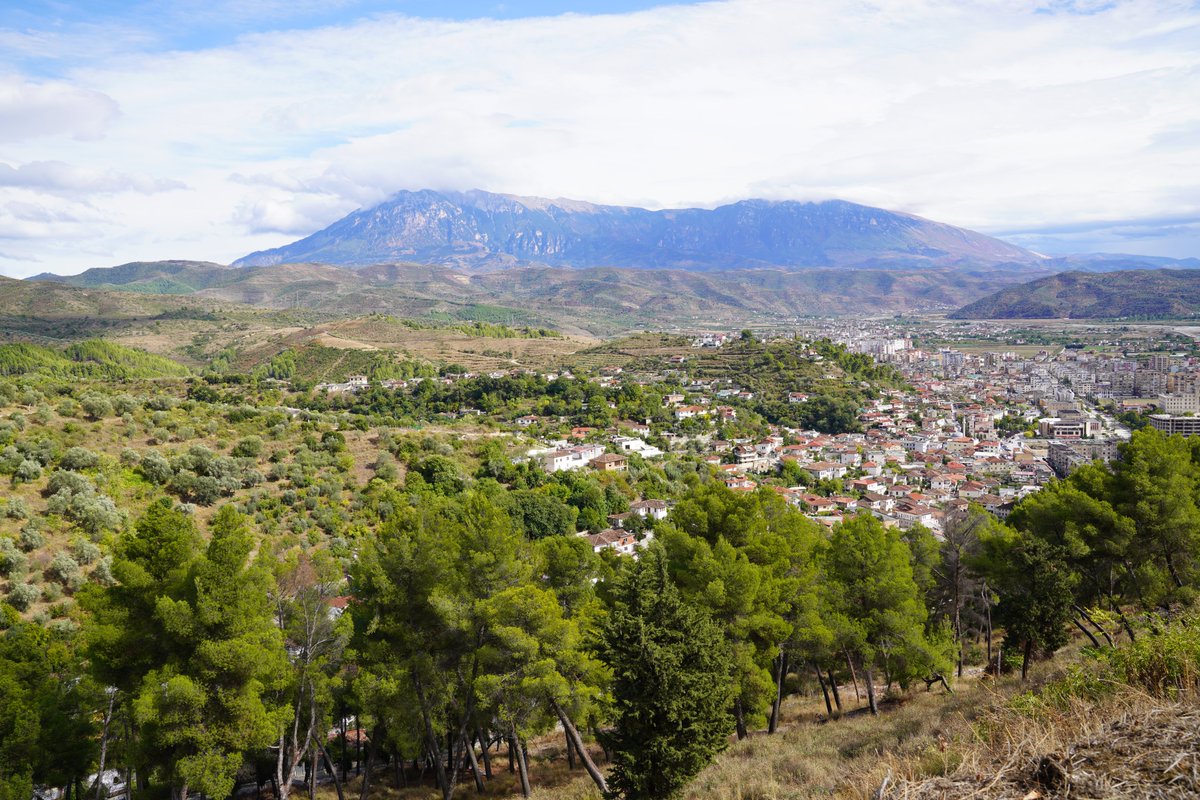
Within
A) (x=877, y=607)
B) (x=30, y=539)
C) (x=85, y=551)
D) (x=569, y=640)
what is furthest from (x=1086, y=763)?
(x=30, y=539)

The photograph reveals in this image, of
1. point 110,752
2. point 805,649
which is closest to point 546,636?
point 805,649

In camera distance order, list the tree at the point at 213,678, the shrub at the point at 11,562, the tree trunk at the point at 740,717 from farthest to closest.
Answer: the shrub at the point at 11,562, the tree trunk at the point at 740,717, the tree at the point at 213,678

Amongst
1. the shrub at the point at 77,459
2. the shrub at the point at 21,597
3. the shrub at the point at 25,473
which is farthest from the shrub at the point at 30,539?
the shrub at the point at 77,459

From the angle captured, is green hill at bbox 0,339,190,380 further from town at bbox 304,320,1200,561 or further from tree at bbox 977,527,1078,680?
tree at bbox 977,527,1078,680

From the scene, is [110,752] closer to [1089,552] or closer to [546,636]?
[546,636]

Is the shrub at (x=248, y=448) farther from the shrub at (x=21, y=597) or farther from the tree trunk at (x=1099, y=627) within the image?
the tree trunk at (x=1099, y=627)

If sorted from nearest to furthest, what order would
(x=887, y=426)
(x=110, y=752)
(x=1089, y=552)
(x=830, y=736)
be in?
(x=830, y=736) < (x=110, y=752) < (x=1089, y=552) < (x=887, y=426)
